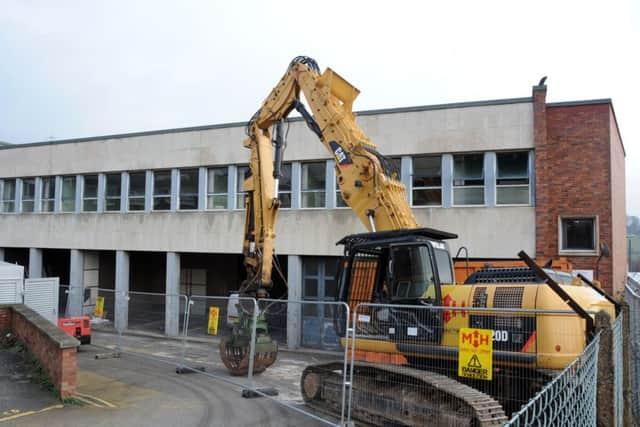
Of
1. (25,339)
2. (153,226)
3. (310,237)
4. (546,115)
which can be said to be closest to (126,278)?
(153,226)

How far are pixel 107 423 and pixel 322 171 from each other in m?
12.7

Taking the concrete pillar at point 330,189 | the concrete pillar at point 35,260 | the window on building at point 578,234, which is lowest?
the concrete pillar at point 35,260

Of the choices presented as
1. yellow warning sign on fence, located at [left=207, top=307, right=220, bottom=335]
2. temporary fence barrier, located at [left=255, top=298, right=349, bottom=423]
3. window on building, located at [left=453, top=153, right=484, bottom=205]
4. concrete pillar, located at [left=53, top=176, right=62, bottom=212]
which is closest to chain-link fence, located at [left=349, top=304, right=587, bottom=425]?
temporary fence barrier, located at [left=255, top=298, right=349, bottom=423]

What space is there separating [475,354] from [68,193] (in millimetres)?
23892

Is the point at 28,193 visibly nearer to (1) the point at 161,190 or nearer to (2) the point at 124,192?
(2) the point at 124,192

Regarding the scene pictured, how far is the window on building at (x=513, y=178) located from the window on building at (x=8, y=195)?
2342 cm

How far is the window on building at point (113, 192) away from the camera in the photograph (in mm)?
24875

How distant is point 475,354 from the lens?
7145 millimetres

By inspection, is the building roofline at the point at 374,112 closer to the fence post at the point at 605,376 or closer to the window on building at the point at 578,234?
the window on building at the point at 578,234

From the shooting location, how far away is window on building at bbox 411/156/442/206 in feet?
60.3

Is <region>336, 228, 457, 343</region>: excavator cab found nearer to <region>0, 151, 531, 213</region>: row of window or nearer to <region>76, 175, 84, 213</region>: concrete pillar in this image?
<region>0, 151, 531, 213</region>: row of window

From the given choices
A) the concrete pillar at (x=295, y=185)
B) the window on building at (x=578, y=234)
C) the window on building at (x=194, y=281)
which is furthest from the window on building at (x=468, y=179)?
the window on building at (x=194, y=281)

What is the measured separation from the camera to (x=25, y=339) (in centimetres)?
1279

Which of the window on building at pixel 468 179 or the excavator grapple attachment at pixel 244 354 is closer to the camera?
the excavator grapple attachment at pixel 244 354
